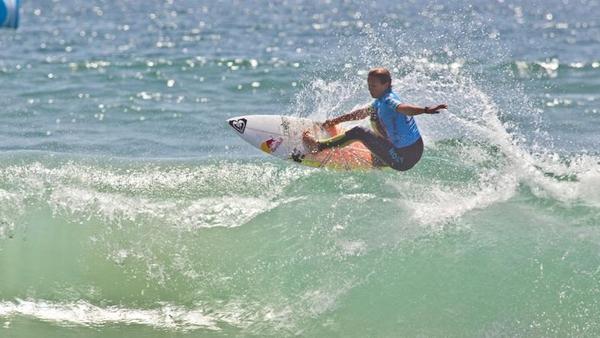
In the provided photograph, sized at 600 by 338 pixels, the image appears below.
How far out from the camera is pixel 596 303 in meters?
8.39

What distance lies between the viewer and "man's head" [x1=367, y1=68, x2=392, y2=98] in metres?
9.36

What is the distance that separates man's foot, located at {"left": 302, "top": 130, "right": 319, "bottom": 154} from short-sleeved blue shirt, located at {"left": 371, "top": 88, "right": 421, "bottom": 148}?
0.83m

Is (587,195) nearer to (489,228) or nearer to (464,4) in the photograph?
(489,228)

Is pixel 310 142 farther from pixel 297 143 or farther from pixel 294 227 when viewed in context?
pixel 294 227

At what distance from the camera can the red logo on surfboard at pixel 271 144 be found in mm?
10453

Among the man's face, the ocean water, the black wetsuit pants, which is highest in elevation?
the man's face

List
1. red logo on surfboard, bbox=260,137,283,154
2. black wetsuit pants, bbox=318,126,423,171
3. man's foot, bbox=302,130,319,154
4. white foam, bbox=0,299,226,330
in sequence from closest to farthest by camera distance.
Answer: white foam, bbox=0,299,226,330 → black wetsuit pants, bbox=318,126,423,171 → man's foot, bbox=302,130,319,154 → red logo on surfboard, bbox=260,137,283,154

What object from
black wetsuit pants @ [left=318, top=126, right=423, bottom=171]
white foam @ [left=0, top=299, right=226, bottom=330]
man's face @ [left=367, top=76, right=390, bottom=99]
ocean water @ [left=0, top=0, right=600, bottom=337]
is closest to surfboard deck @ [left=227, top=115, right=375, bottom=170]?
ocean water @ [left=0, top=0, right=600, bottom=337]

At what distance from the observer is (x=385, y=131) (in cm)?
971

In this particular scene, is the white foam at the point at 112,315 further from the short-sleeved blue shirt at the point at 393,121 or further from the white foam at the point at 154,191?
the short-sleeved blue shirt at the point at 393,121

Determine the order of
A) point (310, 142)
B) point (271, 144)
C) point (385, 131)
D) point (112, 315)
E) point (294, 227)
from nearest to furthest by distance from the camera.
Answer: point (112, 315) → point (294, 227) → point (385, 131) → point (310, 142) → point (271, 144)

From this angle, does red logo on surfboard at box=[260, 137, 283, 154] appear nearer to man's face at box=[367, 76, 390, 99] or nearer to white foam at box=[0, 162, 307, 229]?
white foam at box=[0, 162, 307, 229]

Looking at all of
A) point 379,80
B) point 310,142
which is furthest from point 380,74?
point 310,142

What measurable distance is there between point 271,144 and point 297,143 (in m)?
0.30
